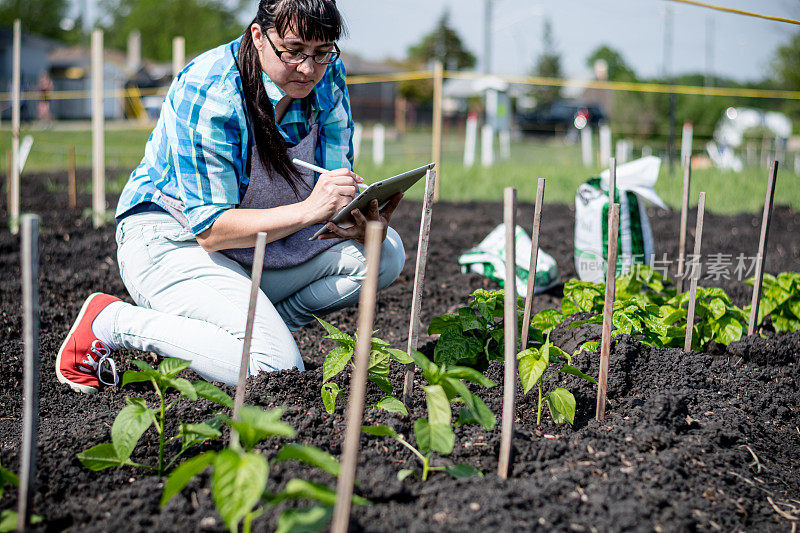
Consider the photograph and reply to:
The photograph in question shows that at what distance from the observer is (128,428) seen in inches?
50.9

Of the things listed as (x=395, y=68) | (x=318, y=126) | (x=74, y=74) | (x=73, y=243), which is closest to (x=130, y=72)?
(x=74, y=74)

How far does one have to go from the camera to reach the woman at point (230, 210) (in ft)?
6.27

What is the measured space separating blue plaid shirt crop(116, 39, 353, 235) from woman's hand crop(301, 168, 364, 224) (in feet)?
0.87

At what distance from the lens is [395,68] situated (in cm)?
4572

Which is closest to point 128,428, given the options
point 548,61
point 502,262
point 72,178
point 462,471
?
point 462,471

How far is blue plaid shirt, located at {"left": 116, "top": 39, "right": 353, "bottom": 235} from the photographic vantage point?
1915mm

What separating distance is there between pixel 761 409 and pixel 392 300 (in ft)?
5.61

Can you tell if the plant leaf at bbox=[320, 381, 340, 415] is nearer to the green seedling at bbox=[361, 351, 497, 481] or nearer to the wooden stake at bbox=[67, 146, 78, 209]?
the green seedling at bbox=[361, 351, 497, 481]

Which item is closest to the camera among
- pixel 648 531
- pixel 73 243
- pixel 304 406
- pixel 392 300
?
pixel 648 531

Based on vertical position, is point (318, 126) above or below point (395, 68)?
below

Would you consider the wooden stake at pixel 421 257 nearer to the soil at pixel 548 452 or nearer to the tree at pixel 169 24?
the soil at pixel 548 452

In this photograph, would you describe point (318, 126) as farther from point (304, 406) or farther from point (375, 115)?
point (375, 115)

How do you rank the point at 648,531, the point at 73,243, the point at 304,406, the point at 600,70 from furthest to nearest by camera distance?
1. the point at 600,70
2. the point at 73,243
3. the point at 304,406
4. the point at 648,531

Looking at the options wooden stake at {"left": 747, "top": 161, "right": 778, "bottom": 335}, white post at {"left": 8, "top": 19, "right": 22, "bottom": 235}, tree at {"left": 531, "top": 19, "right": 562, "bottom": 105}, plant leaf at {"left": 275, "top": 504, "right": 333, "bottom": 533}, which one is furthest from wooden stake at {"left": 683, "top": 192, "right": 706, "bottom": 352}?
tree at {"left": 531, "top": 19, "right": 562, "bottom": 105}
